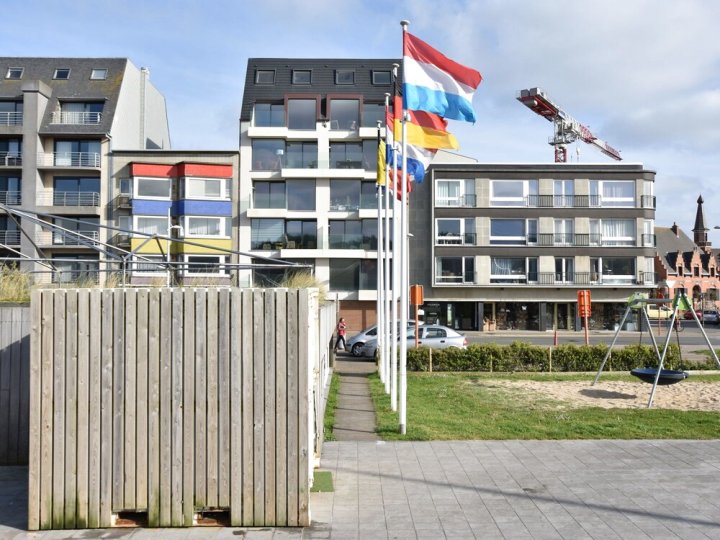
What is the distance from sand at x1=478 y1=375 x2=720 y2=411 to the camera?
1472 centimetres

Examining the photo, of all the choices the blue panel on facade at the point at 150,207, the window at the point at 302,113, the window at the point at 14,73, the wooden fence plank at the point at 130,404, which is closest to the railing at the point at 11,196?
the blue panel on facade at the point at 150,207

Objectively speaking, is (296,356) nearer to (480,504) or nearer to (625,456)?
(480,504)

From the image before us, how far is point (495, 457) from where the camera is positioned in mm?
9859

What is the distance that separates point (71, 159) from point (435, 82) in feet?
118

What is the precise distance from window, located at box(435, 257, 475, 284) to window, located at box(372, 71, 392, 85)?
39.5 ft

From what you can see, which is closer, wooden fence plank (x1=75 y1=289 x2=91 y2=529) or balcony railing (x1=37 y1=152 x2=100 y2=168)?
wooden fence plank (x1=75 y1=289 x2=91 y2=529)

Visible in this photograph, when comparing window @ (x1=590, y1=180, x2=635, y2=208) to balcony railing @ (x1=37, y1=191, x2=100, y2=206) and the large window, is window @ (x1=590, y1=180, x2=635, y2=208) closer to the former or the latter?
the large window

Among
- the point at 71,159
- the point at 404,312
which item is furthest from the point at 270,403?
the point at 71,159

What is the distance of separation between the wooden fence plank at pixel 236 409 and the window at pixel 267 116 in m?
37.6

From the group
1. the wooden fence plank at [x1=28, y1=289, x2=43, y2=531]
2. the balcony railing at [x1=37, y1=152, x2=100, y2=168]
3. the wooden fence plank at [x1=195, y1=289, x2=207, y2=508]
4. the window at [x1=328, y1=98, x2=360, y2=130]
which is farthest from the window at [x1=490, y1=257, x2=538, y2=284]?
the wooden fence plank at [x1=28, y1=289, x2=43, y2=531]

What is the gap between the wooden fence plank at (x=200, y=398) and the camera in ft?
22.7

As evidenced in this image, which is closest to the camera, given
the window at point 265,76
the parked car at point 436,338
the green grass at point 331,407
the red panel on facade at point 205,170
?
the green grass at point 331,407

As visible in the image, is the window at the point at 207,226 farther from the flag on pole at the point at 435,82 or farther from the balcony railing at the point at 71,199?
the flag on pole at the point at 435,82

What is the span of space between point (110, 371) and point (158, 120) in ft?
153
